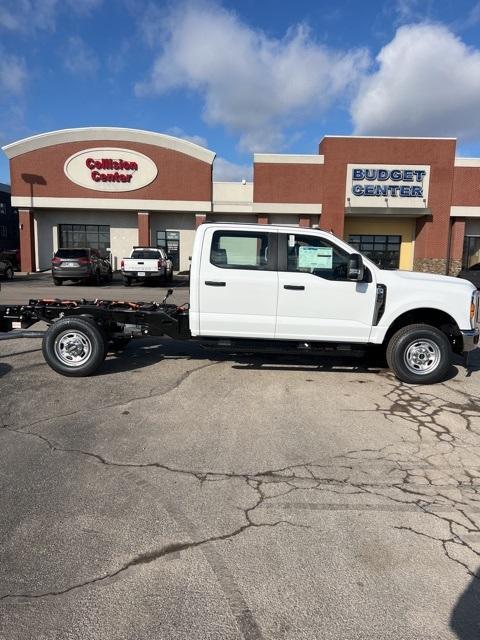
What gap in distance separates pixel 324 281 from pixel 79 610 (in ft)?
16.4

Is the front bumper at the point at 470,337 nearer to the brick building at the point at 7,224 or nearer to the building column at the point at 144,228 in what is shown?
the building column at the point at 144,228

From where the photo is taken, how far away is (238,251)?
679 centimetres

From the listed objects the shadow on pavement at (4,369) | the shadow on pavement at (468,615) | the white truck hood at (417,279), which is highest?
the white truck hood at (417,279)

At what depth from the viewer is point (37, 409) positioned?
5.58m

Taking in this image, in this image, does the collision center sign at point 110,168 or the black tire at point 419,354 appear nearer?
the black tire at point 419,354

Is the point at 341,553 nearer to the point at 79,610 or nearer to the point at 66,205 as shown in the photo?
the point at 79,610

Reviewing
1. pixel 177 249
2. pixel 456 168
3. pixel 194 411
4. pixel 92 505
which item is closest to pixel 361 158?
pixel 456 168

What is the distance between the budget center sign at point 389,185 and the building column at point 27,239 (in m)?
20.7

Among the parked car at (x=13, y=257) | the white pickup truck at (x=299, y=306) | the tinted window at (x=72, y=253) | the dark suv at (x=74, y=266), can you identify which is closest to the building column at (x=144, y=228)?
the dark suv at (x=74, y=266)

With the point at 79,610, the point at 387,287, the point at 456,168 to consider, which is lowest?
the point at 79,610

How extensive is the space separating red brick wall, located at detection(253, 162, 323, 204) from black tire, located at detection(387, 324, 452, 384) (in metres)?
24.9

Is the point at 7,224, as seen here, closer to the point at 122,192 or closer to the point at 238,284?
the point at 122,192

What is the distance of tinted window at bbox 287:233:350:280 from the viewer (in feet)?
21.9

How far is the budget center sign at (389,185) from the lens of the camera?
30.0 metres
